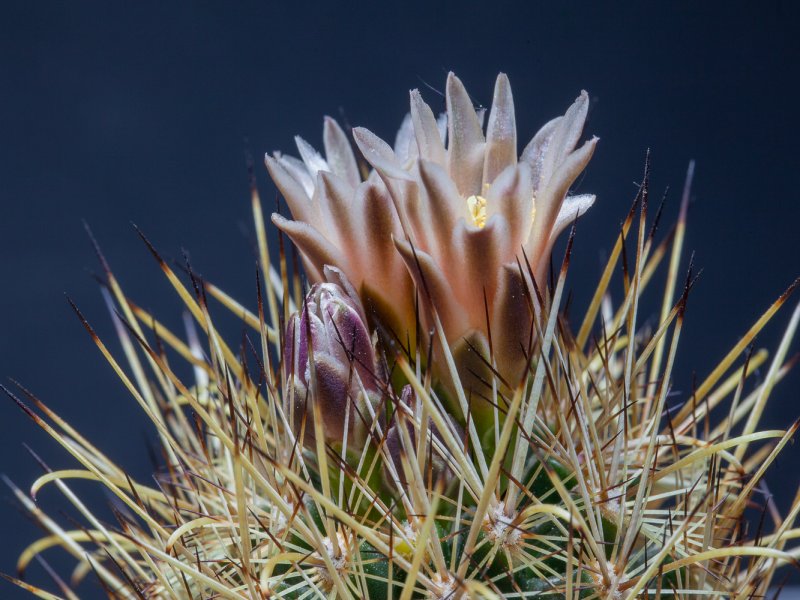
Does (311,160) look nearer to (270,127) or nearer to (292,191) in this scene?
(292,191)

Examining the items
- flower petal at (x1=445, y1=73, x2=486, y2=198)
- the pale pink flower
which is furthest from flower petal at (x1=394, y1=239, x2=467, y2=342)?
flower petal at (x1=445, y1=73, x2=486, y2=198)

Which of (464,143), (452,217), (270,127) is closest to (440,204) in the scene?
(452,217)

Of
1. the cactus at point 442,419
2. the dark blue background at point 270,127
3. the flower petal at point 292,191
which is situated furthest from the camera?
the dark blue background at point 270,127

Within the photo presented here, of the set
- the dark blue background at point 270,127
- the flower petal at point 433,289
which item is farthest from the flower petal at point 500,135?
the dark blue background at point 270,127

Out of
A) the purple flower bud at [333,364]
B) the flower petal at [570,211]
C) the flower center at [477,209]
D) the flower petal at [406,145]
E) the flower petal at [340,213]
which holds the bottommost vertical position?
the purple flower bud at [333,364]

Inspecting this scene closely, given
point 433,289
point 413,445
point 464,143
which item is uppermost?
point 464,143

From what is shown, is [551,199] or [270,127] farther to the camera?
[270,127]

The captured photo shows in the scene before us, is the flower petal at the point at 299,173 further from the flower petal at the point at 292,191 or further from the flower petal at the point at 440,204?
the flower petal at the point at 440,204
